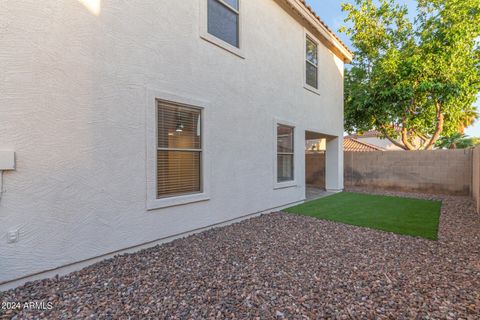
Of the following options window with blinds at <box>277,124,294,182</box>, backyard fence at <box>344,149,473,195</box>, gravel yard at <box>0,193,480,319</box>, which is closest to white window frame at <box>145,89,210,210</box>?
gravel yard at <box>0,193,480,319</box>

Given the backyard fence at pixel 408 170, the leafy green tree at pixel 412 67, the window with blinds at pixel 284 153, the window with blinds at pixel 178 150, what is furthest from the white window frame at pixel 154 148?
the leafy green tree at pixel 412 67

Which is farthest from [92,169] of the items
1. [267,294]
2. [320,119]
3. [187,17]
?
[320,119]

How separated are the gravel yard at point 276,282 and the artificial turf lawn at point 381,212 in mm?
880

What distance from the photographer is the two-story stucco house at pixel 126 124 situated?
308 centimetres

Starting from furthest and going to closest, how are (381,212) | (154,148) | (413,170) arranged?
(413,170) < (381,212) < (154,148)

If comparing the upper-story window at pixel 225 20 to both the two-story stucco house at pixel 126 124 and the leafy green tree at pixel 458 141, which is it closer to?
the two-story stucco house at pixel 126 124

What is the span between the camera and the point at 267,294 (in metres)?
3.07

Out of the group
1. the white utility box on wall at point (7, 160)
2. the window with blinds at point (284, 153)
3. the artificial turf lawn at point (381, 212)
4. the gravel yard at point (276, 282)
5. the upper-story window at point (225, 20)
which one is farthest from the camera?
the window with blinds at point (284, 153)

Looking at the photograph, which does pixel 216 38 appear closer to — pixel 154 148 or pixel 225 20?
pixel 225 20

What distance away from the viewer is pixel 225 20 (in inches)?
235

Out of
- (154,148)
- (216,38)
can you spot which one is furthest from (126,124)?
(216,38)

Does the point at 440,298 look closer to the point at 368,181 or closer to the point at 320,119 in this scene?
the point at 320,119

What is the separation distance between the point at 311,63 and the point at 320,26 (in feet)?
4.45

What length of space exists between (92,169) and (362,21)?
53.9 ft
